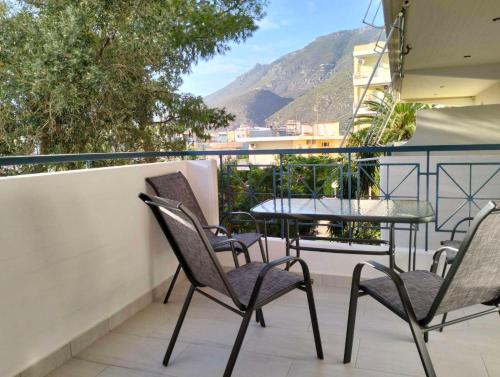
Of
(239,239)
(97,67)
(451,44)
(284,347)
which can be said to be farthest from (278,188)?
(284,347)

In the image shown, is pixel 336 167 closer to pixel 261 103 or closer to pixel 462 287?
pixel 462 287

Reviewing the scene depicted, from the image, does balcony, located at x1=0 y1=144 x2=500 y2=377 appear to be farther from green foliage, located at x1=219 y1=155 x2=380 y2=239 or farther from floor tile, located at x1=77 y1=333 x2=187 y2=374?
green foliage, located at x1=219 y1=155 x2=380 y2=239

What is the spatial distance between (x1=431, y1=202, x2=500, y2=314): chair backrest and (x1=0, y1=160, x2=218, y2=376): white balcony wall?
1.74 meters

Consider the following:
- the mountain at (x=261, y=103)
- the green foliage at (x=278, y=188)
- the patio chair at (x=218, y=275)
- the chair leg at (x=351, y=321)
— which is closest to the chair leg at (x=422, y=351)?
the chair leg at (x=351, y=321)

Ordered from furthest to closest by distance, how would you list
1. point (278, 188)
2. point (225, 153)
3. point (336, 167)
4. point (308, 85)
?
1. point (308, 85)
2. point (278, 188)
3. point (336, 167)
4. point (225, 153)

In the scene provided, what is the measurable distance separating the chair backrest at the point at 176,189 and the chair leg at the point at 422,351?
1.82 meters

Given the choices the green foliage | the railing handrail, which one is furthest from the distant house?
the railing handrail

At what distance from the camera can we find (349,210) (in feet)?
7.84

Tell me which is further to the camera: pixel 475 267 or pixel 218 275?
pixel 218 275

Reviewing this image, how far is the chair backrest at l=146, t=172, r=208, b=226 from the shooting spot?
2803 millimetres

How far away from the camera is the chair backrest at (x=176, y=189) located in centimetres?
280

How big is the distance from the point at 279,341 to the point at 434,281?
880 millimetres

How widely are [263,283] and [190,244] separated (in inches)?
16.1

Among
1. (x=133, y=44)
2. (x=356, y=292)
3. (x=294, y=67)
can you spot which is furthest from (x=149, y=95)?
→ (x=294, y=67)
